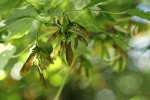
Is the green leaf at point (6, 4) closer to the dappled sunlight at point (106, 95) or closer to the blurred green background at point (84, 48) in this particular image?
the blurred green background at point (84, 48)

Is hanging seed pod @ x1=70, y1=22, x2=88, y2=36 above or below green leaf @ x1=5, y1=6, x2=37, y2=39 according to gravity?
below

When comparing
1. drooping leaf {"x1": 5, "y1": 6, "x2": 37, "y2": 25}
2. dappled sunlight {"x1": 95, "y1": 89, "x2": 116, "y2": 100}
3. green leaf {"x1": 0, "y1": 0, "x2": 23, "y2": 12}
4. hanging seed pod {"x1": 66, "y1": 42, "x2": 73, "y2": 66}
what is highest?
green leaf {"x1": 0, "y1": 0, "x2": 23, "y2": 12}

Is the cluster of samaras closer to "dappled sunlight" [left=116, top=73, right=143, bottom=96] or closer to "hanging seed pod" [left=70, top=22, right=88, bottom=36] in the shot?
"hanging seed pod" [left=70, top=22, right=88, bottom=36]

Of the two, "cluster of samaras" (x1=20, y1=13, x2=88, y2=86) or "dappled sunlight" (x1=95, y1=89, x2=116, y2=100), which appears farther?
"dappled sunlight" (x1=95, y1=89, x2=116, y2=100)

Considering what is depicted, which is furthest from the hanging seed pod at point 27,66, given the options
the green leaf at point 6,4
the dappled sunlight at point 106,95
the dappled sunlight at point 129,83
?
the dappled sunlight at point 106,95

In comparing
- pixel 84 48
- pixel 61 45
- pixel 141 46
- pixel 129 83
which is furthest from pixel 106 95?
pixel 61 45

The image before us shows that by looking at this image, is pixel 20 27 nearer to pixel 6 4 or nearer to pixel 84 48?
pixel 6 4

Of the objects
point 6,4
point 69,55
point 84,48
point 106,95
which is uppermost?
point 6,4

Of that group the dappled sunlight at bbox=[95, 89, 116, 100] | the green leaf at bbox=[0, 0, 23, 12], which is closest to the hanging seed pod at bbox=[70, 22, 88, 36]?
the green leaf at bbox=[0, 0, 23, 12]
